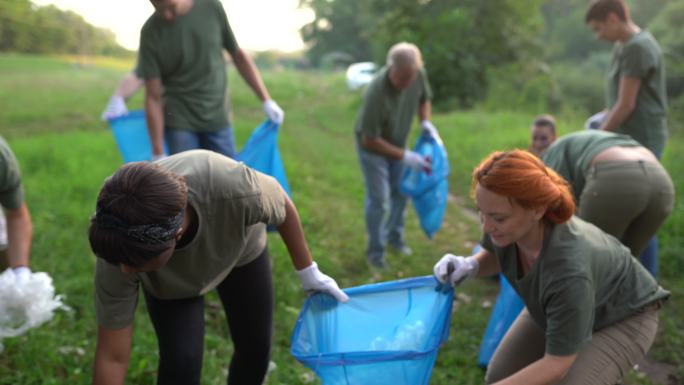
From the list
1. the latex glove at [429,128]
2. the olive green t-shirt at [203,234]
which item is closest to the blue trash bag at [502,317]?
the olive green t-shirt at [203,234]

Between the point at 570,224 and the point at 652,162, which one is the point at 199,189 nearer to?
the point at 570,224

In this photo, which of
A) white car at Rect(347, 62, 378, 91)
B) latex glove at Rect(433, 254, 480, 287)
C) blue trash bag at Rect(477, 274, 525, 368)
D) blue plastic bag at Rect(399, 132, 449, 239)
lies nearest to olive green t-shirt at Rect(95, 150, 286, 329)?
latex glove at Rect(433, 254, 480, 287)

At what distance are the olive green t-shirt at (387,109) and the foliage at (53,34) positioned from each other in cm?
2302

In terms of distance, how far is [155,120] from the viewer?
3.56m

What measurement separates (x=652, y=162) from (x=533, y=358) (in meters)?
1.02

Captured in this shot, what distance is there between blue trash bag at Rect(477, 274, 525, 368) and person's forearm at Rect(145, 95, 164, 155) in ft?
6.62

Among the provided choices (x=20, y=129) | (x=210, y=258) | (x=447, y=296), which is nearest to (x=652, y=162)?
(x=447, y=296)

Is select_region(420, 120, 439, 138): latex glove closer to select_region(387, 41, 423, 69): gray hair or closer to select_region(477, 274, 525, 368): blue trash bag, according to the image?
select_region(387, 41, 423, 69): gray hair

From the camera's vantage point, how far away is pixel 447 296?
226cm

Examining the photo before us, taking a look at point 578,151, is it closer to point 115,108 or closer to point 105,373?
point 105,373

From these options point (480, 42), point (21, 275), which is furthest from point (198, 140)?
point (480, 42)

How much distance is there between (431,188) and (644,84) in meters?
1.43

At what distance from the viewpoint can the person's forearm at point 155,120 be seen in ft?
11.6

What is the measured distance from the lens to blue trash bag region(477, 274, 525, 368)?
8.87 feet
